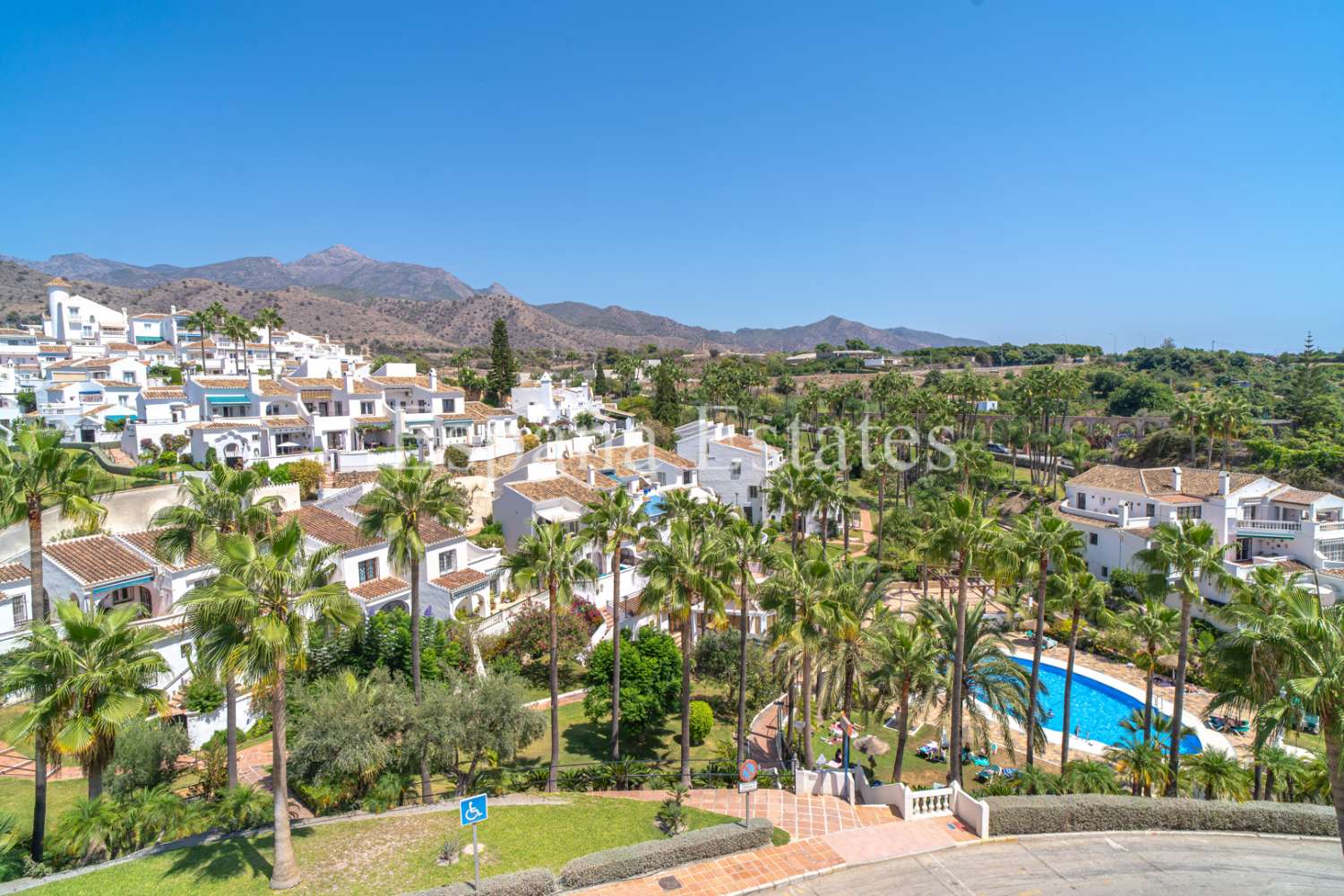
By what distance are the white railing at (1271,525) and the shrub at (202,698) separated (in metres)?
62.1

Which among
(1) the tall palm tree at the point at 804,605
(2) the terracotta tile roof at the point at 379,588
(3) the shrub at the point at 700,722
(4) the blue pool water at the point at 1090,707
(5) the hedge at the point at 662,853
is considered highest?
(1) the tall palm tree at the point at 804,605

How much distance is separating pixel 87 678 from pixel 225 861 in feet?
18.2

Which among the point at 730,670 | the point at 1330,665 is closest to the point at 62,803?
the point at 730,670

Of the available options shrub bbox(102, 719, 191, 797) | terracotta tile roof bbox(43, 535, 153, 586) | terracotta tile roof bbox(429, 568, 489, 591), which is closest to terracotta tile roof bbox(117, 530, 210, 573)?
terracotta tile roof bbox(43, 535, 153, 586)

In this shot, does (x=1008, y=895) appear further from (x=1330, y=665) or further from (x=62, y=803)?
(x=62, y=803)

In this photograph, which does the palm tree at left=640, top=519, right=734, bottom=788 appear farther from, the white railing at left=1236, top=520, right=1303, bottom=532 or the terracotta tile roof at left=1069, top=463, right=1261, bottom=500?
the white railing at left=1236, top=520, right=1303, bottom=532

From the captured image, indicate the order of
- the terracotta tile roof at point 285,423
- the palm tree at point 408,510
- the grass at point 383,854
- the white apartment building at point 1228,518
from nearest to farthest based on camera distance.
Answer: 1. the grass at point 383,854
2. the palm tree at point 408,510
3. the white apartment building at point 1228,518
4. the terracotta tile roof at point 285,423

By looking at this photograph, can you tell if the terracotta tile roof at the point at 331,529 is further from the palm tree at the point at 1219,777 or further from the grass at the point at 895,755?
the palm tree at the point at 1219,777

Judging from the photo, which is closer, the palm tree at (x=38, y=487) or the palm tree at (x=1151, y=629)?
the palm tree at (x=38, y=487)

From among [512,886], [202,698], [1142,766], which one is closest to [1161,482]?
[1142,766]

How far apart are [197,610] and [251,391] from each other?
51209 millimetres

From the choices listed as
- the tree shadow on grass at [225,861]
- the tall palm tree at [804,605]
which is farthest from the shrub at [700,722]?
the tree shadow on grass at [225,861]

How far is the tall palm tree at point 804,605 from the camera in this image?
2470 cm

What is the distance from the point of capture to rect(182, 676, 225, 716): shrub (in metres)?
26.4
